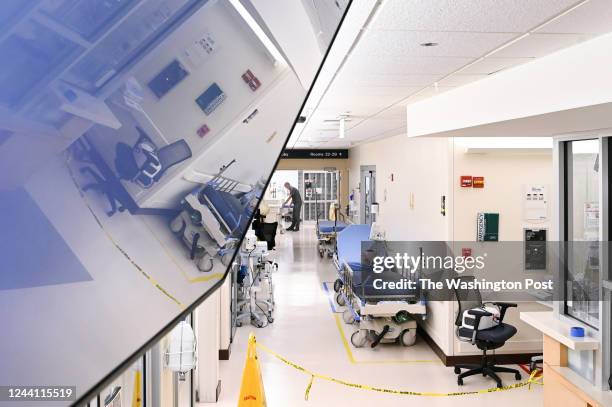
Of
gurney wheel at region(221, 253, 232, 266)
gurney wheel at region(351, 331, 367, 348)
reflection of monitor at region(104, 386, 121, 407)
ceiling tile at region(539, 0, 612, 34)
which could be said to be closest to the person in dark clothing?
gurney wheel at region(351, 331, 367, 348)

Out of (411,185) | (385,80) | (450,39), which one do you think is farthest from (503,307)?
(450,39)

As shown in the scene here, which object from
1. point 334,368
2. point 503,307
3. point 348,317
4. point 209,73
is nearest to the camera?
point 209,73

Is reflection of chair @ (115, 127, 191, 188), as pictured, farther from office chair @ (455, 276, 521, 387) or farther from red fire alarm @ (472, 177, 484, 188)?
red fire alarm @ (472, 177, 484, 188)

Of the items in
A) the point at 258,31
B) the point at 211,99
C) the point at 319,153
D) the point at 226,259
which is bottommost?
the point at 226,259

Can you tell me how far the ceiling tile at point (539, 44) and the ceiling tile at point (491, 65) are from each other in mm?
141

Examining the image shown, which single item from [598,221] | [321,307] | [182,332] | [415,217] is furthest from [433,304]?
[182,332]

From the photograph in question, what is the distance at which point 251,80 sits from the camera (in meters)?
1.06

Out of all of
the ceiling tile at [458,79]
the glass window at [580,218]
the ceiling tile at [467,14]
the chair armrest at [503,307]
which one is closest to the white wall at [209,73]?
the ceiling tile at [467,14]

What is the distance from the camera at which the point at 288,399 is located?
5988 mm

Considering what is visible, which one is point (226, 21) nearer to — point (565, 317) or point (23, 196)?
point (23, 196)

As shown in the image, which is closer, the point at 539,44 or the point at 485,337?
the point at 539,44

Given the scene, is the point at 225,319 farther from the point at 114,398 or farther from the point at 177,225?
the point at 177,225

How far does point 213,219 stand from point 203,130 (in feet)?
0.94

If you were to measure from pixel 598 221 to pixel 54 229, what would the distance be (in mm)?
4938
